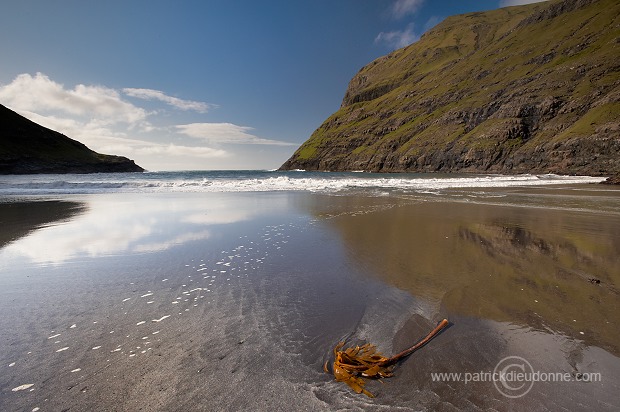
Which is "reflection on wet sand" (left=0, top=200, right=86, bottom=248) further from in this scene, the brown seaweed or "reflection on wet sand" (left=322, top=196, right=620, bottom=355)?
"reflection on wet sand" (left=322, top=196, right=620, bottom=355)

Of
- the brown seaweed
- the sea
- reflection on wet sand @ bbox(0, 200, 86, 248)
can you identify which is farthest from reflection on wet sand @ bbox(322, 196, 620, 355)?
→ the sea

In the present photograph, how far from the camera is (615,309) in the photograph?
4258 mm

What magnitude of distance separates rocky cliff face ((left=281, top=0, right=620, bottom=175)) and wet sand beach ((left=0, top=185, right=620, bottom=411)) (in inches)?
2525

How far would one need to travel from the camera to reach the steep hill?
3999 inches

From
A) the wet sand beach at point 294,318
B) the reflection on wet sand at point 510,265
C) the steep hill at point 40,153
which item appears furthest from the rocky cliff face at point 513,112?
the steep hill at point 40,153

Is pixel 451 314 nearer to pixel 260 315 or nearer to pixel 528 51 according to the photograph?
pixel 260 315

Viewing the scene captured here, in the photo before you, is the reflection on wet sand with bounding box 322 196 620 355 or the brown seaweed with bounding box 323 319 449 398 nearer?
the brown seaweed with bounding box 323 319 449 398

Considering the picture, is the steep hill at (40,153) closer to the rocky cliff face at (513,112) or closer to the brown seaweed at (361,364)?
the rocky cliff face at (513,112)

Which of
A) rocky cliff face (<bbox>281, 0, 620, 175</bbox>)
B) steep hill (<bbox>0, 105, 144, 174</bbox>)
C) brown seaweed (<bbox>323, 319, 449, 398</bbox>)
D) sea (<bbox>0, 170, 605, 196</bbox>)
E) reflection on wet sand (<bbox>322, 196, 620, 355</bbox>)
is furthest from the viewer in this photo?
steep hill (<bbox>0, 105, 144, 174</bbox>)

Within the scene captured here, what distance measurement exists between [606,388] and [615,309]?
2430 mm

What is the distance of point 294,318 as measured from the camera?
13.5ft

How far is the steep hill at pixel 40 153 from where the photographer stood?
102 m

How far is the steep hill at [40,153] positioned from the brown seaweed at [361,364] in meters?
Answer: 136

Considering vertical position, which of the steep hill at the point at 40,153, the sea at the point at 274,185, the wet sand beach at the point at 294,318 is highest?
the steep hill at the point at 40,153
